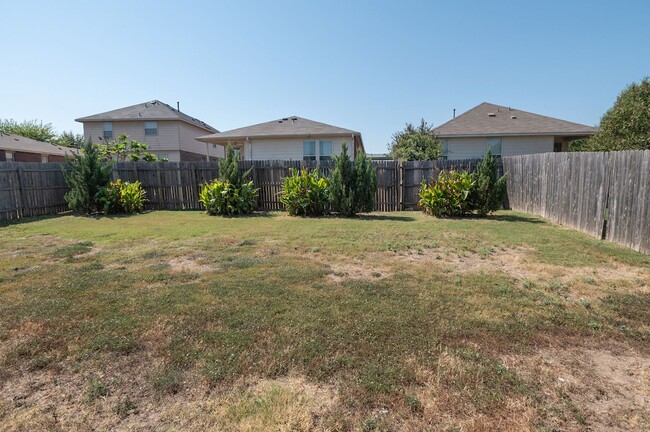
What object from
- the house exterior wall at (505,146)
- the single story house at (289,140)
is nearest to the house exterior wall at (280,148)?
the single story house at (289,140)

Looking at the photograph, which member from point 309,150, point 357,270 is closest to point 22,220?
point 357,270

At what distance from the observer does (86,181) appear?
1212 centimetres

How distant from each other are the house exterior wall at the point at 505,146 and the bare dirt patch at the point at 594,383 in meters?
17.7

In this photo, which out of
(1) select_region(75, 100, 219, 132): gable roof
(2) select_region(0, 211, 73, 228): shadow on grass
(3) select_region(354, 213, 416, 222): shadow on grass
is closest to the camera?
(2) select_region(0, 211, 73, 228): shadow on grass

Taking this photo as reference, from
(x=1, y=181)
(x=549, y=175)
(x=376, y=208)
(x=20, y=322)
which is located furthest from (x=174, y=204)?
(x=549, y=175)

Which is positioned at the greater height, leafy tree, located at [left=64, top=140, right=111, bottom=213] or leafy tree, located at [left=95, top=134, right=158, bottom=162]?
leafy tree, located at [left=95, top=134, right=158, bottom=162]

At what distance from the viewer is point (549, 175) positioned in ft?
33.0

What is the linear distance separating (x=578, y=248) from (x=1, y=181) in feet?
49.0

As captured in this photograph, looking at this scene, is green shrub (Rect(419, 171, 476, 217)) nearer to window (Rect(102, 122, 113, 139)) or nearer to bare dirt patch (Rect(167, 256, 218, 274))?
bare dirt patch (Rect(167, 256, 218, 274))

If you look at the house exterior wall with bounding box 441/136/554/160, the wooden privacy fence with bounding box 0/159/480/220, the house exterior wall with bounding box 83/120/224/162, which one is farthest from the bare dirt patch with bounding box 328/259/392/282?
the house exterior wall with bounding box 83/120/224/162

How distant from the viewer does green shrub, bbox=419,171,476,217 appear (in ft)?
35.3

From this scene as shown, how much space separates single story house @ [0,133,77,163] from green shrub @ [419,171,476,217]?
25493 millimetres

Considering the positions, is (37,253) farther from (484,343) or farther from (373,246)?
(484,343)

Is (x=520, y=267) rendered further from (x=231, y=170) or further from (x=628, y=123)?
(x=628, y=123)
